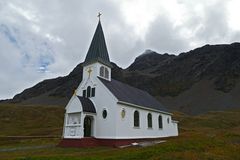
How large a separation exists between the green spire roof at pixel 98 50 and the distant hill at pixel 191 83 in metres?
94.8

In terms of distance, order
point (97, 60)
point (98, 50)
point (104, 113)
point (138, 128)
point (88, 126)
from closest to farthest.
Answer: point (104, 113) < point (88, 126) < point (138, 128) < point (97, 60) < point (98, 50)

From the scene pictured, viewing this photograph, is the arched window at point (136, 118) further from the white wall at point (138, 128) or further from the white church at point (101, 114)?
the white wall at point (138, 128)

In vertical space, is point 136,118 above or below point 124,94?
below

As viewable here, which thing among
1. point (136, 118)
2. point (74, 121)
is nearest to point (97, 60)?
point (74, 121)

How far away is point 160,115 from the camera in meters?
33.6

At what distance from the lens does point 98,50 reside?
29203 millimetres

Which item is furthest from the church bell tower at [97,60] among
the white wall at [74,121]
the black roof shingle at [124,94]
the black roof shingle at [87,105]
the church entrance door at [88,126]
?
the church entrance door at [88,126]

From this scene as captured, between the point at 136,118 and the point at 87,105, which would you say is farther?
the point at 136,118

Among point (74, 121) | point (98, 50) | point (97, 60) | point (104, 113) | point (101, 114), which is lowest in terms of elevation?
point (74, 121)

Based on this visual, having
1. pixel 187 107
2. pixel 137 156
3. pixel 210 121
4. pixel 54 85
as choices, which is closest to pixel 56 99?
pixel 54 85

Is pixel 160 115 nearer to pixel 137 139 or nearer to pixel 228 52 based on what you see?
pixel 137 139

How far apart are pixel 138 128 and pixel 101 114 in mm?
5109

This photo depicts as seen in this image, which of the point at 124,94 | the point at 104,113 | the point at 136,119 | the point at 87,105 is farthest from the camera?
the point at 124,94

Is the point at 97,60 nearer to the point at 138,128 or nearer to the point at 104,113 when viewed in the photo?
the point at 104,113
